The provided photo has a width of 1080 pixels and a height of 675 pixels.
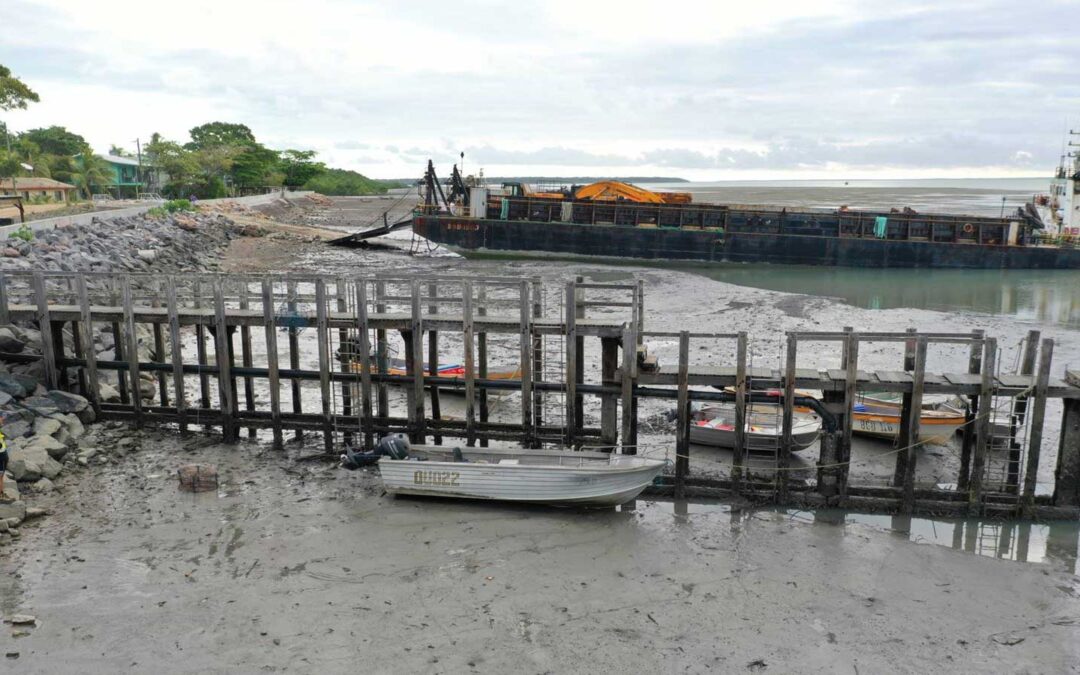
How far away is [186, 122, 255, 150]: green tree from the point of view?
117806 mm

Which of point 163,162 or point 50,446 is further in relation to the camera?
point 163,162

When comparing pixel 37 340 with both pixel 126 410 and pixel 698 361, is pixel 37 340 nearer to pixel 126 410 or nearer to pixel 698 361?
pixel 126 410

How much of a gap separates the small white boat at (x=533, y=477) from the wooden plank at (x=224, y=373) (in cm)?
469

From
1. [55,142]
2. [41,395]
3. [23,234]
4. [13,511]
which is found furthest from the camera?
[55,142]

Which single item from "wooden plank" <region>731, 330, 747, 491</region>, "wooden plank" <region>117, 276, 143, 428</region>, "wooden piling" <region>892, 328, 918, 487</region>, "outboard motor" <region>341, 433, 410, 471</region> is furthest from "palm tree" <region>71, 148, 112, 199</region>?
"wooden piling" <region>892, 328, 918, 487</region>

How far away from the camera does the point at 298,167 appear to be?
128500mm

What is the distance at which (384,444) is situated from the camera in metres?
14.4

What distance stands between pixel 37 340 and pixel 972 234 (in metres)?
52.9

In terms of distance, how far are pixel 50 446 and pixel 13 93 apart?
42036 millimetres

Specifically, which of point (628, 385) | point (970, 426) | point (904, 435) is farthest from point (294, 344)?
point (970, 426)

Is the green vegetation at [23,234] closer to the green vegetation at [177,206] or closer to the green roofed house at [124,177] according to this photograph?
the green vegetation at [177,206]

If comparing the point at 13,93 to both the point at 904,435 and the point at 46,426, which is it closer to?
the point at 46,426

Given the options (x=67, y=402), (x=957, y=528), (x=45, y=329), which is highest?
(x=45, y=329)

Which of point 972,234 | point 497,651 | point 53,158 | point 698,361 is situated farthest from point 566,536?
point 53,158
